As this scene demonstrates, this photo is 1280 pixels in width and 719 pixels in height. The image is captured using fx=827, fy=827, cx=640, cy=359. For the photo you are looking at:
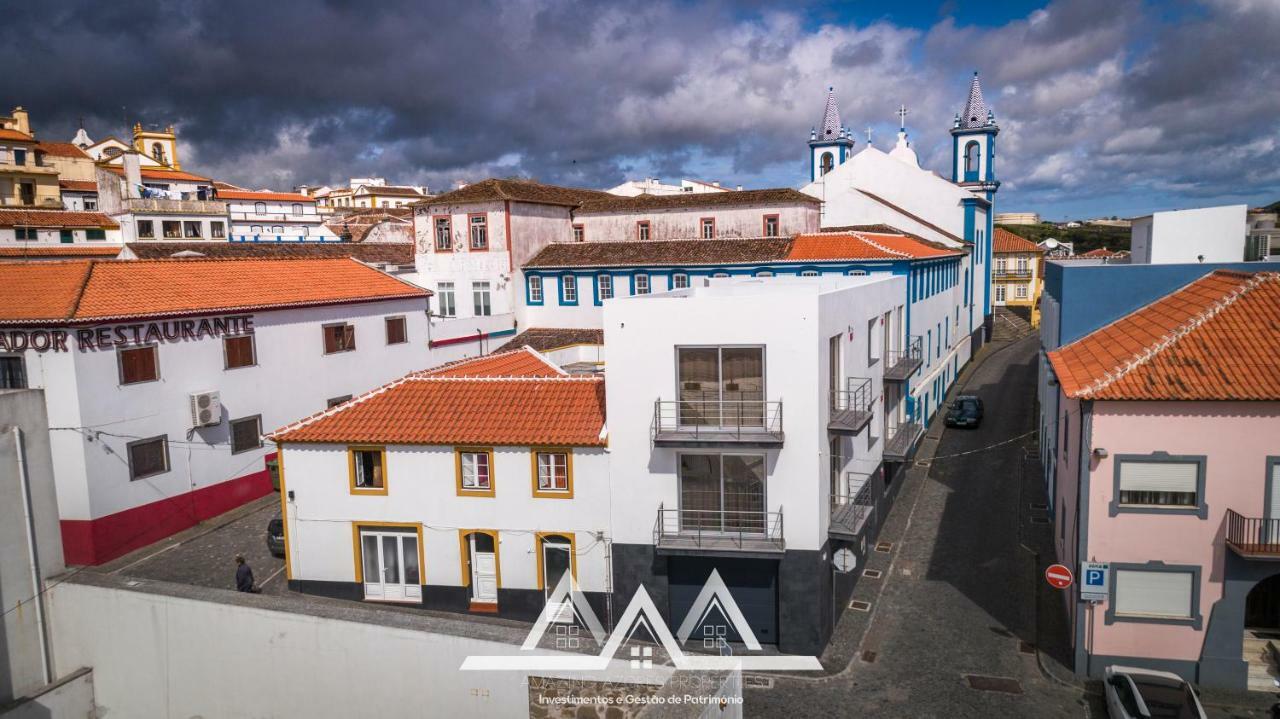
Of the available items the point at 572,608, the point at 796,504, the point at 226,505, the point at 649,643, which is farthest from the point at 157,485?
the point at 796,504

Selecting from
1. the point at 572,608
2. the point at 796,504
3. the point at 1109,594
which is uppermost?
the point at 796,504

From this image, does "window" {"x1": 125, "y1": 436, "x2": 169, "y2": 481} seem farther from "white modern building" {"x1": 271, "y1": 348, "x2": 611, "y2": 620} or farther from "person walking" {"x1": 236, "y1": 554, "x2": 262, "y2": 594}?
"white modern building" {"x1": 271, "y1": 348, "x2": 611, "y2": 620}

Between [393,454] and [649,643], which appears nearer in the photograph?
[649,643]

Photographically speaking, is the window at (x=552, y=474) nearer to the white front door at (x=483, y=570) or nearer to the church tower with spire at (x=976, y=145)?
the white front door at (x=483, y=570)

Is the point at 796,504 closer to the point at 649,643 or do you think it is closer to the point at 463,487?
the point at 649,643

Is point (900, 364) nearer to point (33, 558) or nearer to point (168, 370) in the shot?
point (168, 370)

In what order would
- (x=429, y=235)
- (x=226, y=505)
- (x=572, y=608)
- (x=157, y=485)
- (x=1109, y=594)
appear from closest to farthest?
(x=1109, y=594) → (x=572, y=608) → (x=157, y=485) → (x=226, y=505) → (x=429, y=235)

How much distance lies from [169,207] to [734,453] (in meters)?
53.4

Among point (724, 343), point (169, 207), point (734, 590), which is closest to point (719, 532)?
point (734, 590)

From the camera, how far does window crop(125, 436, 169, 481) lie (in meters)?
24.0

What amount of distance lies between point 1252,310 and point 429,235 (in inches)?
1441

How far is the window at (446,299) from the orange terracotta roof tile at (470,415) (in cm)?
2270

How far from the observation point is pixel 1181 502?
1647 cm

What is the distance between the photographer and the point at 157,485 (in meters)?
24.8
